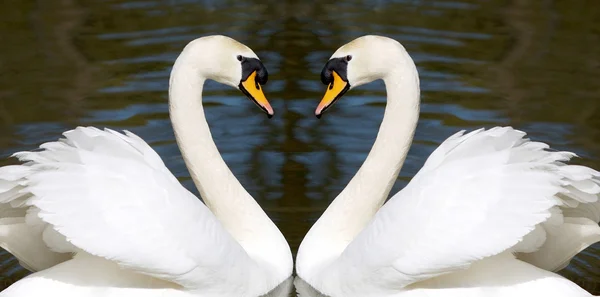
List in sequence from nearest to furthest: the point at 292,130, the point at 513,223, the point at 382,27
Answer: the point at 513,223
the point at 292,130
the point at 382,27

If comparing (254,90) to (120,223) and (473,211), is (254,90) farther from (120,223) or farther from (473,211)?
(473,211)

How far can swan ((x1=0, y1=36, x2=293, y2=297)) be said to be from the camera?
5.88 meters

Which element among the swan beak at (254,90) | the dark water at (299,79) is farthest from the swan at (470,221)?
the dark water at (299,79)

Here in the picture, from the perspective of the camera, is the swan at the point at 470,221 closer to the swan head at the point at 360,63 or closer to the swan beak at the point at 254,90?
the swan head at the point at 360,63

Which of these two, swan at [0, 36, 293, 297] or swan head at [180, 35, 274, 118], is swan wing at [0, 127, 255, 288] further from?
swan head at [180, 35, 274, 118]

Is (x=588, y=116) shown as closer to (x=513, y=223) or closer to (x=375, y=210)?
(x=375, y=210)

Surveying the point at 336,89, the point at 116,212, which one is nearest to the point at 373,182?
the point at 336,89

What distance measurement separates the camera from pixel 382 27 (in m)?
11.6

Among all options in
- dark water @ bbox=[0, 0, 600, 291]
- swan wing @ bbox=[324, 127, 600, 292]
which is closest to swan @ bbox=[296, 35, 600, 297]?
swan wing @ bbox=[324, 127, 600, 292]

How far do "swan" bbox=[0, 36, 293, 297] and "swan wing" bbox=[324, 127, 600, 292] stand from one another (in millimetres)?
691

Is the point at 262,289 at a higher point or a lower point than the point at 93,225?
lower

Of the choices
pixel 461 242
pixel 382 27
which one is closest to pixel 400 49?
pixel 461 242

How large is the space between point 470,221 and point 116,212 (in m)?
1.50

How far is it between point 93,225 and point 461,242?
155 cm
